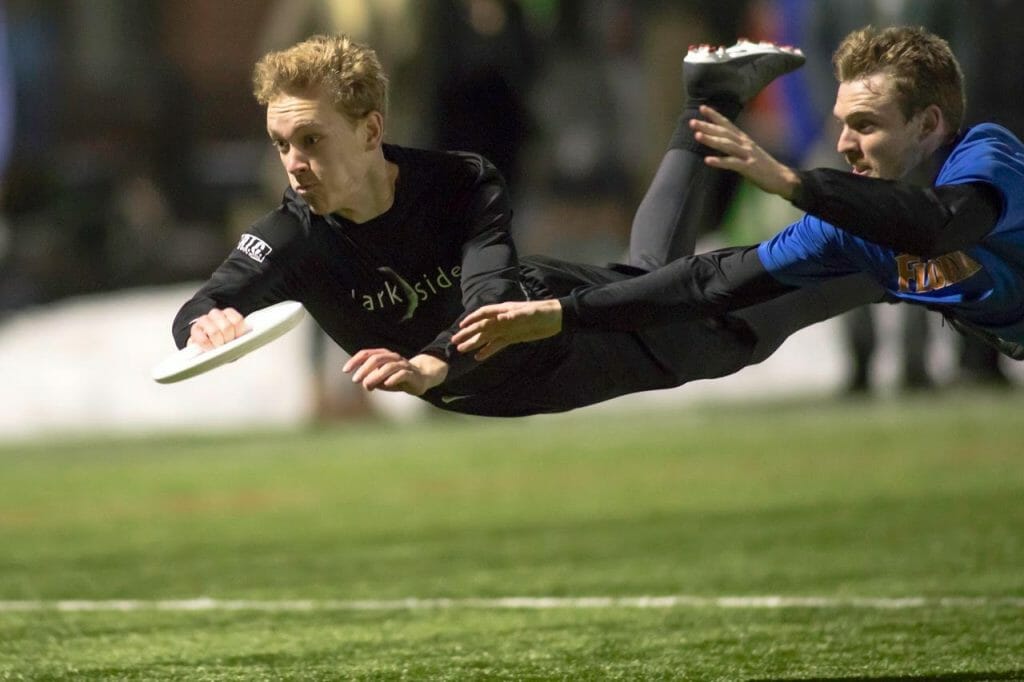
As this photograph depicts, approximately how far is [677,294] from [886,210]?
666mm

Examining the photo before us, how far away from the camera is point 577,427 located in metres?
10.6

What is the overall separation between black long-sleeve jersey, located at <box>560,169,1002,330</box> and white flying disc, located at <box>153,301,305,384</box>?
2.19 feet

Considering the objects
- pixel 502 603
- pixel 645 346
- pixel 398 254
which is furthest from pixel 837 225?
pixel 502 603

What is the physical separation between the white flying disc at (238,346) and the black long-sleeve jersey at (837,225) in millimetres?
668

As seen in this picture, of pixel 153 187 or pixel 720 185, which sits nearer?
pixel 720 185

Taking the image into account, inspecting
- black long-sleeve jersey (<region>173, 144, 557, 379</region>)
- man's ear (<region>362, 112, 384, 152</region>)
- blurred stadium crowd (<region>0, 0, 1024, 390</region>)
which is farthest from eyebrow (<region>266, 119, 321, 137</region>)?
blurred stadium crowd (<region>0, 0, 1024, 390</region>)

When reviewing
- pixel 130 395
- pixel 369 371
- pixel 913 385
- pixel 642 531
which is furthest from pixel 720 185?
pixel 369 371

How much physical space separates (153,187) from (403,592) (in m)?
9.71

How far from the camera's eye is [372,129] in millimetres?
4199

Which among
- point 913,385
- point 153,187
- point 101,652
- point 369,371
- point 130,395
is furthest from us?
point 153,187

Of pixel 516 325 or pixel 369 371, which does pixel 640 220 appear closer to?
pixel 516 325

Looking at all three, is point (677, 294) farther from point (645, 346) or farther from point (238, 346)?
point (238, 346)

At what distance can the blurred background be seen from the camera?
9.74 metres

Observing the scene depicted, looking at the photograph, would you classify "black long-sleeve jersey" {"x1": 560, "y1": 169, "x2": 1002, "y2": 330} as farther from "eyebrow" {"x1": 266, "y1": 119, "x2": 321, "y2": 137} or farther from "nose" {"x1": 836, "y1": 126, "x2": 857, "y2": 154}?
"eyebrow" {"x1": 266, "y1": 119, "x2": 321, "y2": 137}
